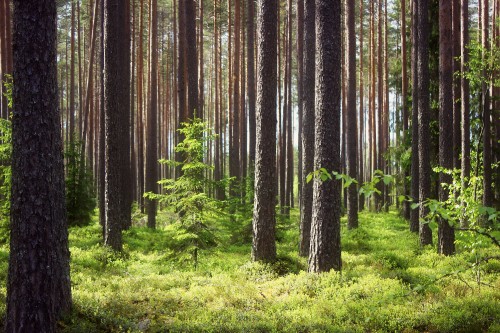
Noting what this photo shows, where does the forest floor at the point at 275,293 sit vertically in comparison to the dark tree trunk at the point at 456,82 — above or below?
below

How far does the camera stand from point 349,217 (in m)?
17.3

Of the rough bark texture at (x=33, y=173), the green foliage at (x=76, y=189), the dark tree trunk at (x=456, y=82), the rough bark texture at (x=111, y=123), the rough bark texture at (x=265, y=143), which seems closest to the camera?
the rough bark texture at (x=33, y=173)

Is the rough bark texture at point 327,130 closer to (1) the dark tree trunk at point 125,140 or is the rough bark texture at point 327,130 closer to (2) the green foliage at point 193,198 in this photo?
(2) the green foliage at point 193,198

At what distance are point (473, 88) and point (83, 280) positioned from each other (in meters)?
15.8

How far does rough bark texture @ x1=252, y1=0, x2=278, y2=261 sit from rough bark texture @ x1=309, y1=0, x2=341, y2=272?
162 centimetres

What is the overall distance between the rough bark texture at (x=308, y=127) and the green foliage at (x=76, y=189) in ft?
28.6

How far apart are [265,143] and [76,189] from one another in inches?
360

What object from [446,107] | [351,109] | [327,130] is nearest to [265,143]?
[327,130]

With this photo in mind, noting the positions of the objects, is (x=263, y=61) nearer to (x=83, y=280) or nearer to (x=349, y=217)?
(x=83, y=280)

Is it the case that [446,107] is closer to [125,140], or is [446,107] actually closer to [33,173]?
[33,173]


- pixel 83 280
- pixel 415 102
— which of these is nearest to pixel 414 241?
pixel 415 102

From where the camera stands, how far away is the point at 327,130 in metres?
9.15

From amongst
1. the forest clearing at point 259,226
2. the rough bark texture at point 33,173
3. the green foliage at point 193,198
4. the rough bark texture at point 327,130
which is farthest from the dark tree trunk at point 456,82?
the rough bark texture at point 33,173

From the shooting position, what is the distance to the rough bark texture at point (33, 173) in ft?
17.6
